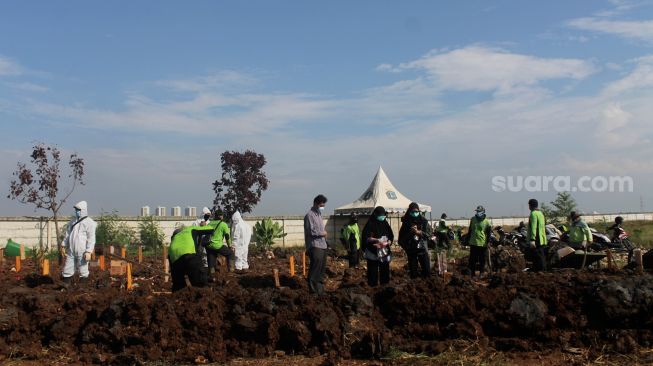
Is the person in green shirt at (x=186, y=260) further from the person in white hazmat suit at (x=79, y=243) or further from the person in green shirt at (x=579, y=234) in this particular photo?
the person in green shirt at (x=579, y=234)

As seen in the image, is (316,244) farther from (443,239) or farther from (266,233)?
(266,233)

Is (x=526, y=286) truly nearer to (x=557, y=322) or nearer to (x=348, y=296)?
(x=557, y=322)

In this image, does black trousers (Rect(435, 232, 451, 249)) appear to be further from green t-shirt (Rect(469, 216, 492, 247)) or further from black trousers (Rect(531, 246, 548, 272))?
black trousers (Rect(531, 246, 548, 272))

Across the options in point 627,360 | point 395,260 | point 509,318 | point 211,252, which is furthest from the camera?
point 395,260

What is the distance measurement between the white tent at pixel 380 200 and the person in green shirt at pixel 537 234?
14300 mm

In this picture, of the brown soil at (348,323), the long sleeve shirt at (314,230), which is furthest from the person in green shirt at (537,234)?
the long sleeve shirt at (314,230)

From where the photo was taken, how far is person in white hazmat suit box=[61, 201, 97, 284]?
9969 mm

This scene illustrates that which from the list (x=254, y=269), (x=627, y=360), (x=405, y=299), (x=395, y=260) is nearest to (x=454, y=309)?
(x=405, y=299)

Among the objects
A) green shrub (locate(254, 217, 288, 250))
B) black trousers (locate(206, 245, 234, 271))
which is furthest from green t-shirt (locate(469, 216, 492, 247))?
green shrub (locate(254, 217, 288, 250))

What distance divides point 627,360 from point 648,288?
1.05 m

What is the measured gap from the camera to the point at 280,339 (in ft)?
21.5

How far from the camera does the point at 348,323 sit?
6582 mm

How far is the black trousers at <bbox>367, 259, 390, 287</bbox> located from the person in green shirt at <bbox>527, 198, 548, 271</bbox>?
2.74 metres

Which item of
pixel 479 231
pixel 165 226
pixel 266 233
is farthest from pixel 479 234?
pixel 165 226
